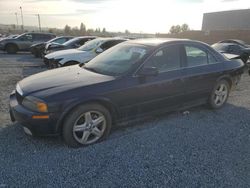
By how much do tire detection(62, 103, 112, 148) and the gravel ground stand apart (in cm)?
15

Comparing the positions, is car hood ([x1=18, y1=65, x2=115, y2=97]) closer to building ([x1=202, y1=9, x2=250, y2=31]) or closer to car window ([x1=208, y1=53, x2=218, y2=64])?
car window ([x1=208, y1=53, x2=218, y2=64])

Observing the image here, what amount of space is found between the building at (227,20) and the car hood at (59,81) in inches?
2171

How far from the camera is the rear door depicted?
169 inches

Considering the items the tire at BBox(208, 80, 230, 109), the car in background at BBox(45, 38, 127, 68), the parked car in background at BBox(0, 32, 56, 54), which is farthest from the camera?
the parked car in background at BBox(0, 32, 56, 54)

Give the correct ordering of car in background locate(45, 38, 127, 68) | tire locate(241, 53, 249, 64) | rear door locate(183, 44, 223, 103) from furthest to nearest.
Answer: tire locate(241, 53, 249, 64) < car in background locate(45, 38, 127, 68) < rear door locate(183, 44, 223, 103)

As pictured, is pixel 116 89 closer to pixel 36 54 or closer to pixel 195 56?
pixel 195 56

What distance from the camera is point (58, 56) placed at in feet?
25.4

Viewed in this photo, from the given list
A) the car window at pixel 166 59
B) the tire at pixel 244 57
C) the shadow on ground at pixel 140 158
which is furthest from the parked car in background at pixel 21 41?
the car window at pixel 166 59

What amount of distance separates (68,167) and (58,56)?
5.54 metres

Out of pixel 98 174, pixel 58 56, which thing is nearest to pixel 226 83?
pixel 98 174

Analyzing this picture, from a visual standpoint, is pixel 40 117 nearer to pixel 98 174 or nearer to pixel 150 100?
pixel 98 174

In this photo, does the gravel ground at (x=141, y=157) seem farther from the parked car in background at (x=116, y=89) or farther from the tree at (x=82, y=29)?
the tree at (x=82, y=29)

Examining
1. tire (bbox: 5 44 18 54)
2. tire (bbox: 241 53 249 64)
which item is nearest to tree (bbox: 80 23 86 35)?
tire (bbox: 5 44 18 54)

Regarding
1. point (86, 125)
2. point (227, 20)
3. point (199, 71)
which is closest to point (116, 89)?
point (86, 125)
